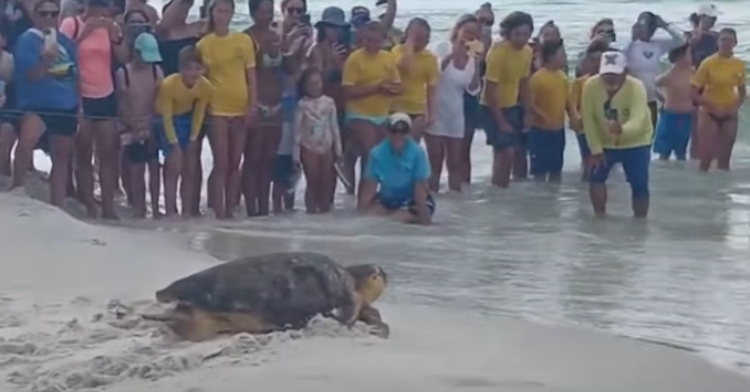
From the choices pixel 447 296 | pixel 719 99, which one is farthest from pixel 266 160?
pixel 719 99

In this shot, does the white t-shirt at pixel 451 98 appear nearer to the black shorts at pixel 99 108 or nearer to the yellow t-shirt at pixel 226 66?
the yellow t-shirt at pixel 226 66

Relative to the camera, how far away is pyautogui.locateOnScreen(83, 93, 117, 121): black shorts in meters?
10.1

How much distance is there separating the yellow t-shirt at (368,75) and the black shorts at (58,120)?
6.84ft

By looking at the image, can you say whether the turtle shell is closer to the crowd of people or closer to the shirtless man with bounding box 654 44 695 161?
the crowd of people

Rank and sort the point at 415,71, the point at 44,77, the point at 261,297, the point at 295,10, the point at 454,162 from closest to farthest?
the point at 261,297
the point at 44,77
the point at 295,10
the point at 415,71
the point at 454,162

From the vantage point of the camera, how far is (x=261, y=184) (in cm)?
1113

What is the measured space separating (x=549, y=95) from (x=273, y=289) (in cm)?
657

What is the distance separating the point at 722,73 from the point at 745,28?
2198cm

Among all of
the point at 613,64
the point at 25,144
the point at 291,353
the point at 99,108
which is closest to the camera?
the point at 291,353

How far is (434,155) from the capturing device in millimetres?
12438

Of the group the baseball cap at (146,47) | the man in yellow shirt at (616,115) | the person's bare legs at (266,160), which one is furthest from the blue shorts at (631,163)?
the baseball cap at (146,47)

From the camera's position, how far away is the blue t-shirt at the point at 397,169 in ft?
34.6

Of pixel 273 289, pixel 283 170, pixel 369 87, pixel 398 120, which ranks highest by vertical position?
pixel 369 87

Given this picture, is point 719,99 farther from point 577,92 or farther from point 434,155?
point 434,155
